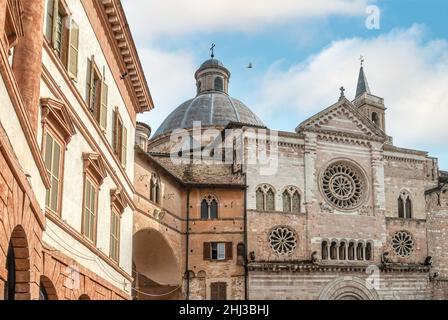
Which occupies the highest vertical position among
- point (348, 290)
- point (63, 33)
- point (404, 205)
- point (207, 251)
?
point (404, 205)

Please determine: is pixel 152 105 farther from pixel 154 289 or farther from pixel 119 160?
pixel 154 289

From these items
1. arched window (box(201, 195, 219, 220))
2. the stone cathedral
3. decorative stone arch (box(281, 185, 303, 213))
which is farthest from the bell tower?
arched window (box(201, 195, 219, 220))

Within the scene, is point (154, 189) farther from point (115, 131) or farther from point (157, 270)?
point (115, 131)

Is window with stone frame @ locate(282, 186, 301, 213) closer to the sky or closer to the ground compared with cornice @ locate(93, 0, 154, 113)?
closer to the ground

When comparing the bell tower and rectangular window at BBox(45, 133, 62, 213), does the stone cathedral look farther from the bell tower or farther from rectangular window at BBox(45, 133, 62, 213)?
rectangular window at BBox(45, 133, 62, 213)

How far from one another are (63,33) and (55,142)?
269cm

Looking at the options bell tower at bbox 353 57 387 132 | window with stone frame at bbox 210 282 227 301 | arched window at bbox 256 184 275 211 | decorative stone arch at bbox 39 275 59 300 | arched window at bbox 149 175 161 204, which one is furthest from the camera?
bell tower at bbox 353 57 387 132

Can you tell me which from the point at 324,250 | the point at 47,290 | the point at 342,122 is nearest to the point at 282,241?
the point at 324,250

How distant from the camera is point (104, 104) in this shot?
1831 centimetres

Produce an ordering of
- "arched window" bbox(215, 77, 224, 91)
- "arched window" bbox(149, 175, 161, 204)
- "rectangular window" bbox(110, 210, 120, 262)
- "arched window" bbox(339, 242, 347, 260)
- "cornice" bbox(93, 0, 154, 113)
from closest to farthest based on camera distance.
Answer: "cornice" bbox(93, 0, 154, 113)
"rectangular window" bbox(110, 210, 120, 262)
"arched window" bbox(149, 175, 161, 204)
"arched window" bbox(339, 242, 347, 260)
"arched window" bbox(215, 77, 224, 91)

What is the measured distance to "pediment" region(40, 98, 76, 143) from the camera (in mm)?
12484

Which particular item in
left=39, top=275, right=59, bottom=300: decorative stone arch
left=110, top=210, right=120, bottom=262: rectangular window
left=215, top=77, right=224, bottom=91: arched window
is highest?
left=215, top=77, right=224, bottom=91: arched window

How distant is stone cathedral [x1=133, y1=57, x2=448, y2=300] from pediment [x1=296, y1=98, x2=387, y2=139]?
0.23ft
